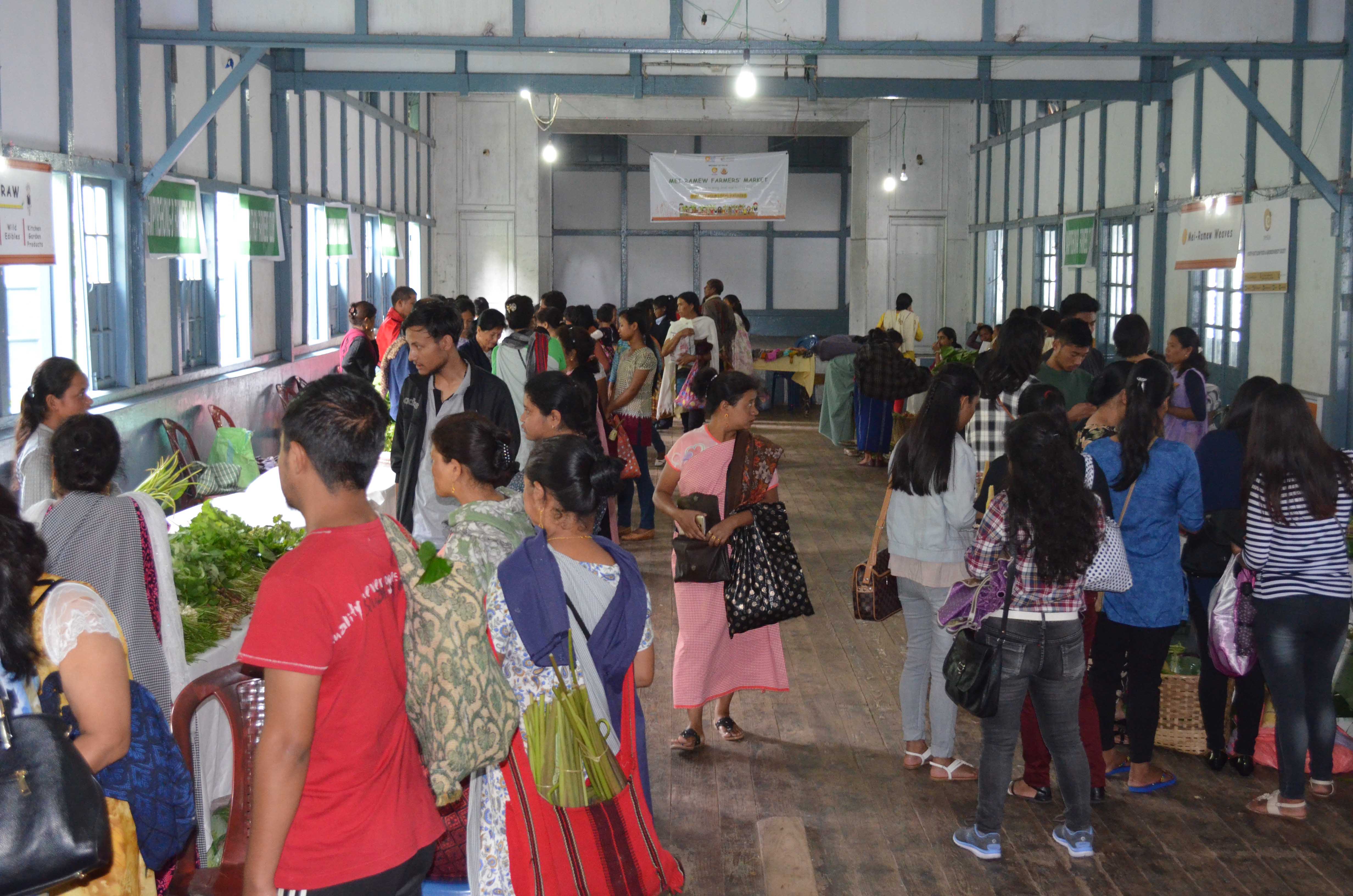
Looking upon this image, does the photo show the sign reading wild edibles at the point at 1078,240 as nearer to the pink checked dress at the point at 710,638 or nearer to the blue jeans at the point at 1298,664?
the blue jeans at the point at 1298,664

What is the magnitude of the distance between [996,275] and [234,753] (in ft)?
52.8

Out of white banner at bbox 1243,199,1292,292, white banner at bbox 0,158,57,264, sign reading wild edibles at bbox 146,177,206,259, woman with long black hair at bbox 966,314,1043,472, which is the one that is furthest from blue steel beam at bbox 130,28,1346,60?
woman with long black hair at bbox 966,314,1043,472

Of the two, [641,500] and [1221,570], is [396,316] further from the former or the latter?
[1221,570]

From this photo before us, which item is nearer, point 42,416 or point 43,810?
point 43,810

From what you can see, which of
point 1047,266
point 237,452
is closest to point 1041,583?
point 237,452

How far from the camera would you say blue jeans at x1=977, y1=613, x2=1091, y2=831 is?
3738mm

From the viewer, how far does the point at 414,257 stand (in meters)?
17.2

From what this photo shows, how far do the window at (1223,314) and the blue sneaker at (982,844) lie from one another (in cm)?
748

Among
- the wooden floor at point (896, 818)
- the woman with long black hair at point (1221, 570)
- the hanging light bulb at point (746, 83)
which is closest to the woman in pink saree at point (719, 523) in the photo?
the wooden floor at point (896, 818)

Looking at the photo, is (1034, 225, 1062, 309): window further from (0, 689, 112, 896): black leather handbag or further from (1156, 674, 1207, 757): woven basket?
(0, 689, 112, 896): black leather handbag

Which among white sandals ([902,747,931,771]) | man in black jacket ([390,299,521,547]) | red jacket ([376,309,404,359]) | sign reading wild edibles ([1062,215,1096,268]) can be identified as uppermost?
sign reading wild edibles ([1062,215,1096,268])

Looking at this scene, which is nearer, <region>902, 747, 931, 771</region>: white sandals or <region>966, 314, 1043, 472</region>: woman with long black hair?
<region>902, 747, 931, 771</region>: white sandals

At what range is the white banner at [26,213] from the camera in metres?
6.19

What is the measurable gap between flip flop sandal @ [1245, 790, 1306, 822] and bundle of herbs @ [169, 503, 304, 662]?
347 centimetres
